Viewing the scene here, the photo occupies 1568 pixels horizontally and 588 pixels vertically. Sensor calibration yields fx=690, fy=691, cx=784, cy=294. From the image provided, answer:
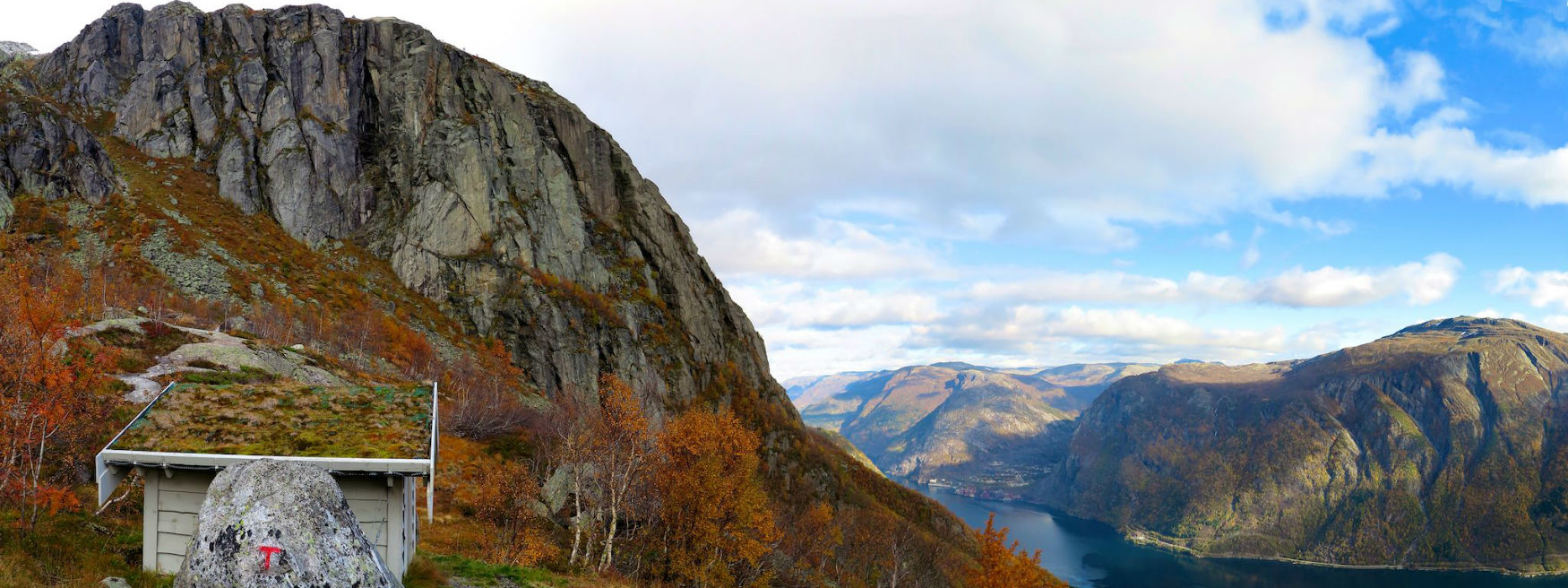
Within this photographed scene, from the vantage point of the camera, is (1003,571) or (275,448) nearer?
(275,448)

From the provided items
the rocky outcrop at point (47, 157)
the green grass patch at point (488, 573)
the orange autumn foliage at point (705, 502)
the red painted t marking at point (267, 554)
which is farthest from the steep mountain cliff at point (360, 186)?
the red painted t marking at point (267, 554)

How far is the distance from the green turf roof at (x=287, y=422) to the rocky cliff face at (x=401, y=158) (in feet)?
261

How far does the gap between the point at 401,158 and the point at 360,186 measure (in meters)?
7.54

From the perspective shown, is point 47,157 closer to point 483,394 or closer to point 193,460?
point 483,394

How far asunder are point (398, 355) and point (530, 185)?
51757 mm

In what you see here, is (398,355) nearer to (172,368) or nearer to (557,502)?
(172,368)

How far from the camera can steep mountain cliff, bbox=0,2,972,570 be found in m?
86.5

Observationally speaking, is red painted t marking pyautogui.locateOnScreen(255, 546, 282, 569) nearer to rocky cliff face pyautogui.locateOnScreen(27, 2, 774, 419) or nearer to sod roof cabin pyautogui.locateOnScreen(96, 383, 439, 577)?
sod roof cabin pyautogui.locateOnScreen(96, 383, 439, 577)

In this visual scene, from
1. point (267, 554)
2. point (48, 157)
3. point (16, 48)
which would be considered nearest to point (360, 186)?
point (48, 157)

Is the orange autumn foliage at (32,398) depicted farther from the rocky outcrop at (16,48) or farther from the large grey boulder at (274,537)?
the rocky outcrop at (16,48)

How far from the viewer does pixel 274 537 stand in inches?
483

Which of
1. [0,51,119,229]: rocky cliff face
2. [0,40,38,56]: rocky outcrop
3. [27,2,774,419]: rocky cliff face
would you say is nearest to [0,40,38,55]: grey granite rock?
[0,40,38,56]: rocky outcrop

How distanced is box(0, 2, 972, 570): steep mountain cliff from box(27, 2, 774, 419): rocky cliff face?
0.31m

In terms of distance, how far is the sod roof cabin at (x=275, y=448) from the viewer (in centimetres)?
1831
